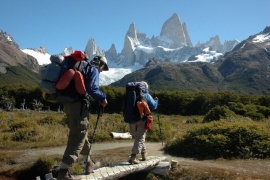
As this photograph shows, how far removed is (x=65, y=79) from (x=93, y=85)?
53cm

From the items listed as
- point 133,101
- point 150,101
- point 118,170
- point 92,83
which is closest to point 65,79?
point 92,83

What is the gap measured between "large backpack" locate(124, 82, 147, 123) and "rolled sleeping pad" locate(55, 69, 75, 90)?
94.8 inches

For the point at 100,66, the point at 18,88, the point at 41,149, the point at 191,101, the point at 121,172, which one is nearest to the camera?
the point at 100,66

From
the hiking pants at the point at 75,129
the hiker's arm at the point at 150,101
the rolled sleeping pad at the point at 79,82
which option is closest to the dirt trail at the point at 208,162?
the hiker's arm at the point at 150,101

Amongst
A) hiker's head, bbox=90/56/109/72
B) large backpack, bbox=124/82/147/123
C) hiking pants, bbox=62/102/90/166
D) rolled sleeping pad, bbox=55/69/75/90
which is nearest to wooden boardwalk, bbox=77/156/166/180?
hiking pants, bbox=62/102/90/166

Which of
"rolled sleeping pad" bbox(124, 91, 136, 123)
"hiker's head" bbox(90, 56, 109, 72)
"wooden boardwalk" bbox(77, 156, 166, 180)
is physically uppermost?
"hiker's head" bbox(90, 56, 109, 72)

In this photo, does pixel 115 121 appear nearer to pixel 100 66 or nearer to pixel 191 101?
pixel 100 66

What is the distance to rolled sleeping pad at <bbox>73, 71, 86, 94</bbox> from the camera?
21.5 ft

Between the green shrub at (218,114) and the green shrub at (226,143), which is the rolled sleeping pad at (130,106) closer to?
the green shrub at (226,143)

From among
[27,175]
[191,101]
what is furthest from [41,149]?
[191,101]

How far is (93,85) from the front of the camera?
265 inches

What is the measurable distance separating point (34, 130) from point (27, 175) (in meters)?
5.51

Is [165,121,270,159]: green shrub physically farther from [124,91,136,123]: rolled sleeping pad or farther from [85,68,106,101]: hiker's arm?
[85,68,106,101]: hiker's arm

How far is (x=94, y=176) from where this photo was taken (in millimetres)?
7469
